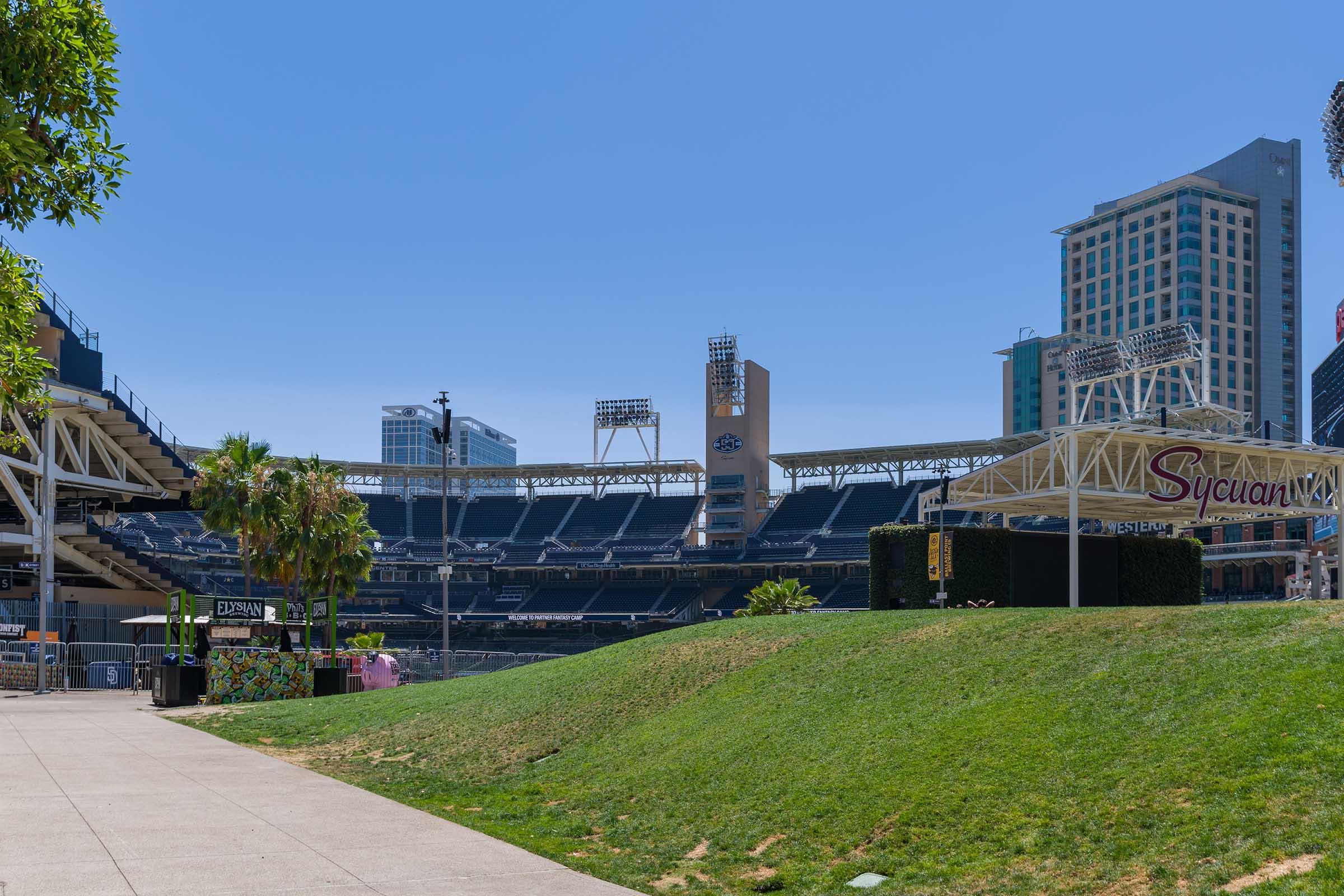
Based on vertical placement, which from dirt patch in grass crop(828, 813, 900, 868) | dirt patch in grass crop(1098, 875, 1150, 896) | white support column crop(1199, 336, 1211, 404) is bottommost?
dirt patch in grass crop(828, 813, 900, 868)

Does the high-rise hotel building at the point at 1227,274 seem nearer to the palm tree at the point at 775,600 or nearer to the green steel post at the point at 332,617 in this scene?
the palm tree at the point at 775,600

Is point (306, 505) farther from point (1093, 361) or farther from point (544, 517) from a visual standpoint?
point (1093, 361)

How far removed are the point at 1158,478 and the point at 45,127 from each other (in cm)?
3142

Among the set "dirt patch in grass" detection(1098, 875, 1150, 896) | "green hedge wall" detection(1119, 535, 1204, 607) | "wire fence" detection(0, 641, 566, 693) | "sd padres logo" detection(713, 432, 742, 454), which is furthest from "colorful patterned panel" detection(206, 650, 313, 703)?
"sd padres logo" detection(713, 432, 742, 454)

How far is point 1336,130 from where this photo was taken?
155 ft

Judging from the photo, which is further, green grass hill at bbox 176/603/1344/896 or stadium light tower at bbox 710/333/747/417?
stadium light tower at bbox 710/333/747/417

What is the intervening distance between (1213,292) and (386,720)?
149m

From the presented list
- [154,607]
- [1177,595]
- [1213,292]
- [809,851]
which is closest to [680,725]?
[809,851]

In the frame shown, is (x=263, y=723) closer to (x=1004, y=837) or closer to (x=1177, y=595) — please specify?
(x=1004, y=837)

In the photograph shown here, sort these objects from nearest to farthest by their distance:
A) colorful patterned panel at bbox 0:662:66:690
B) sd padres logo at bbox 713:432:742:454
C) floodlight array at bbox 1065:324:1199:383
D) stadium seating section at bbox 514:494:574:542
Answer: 1. colorful patterned panel at bbox 0:662:66:690
2. floodlight array at bbox 1065:324:1199:383
3. sd padres logo at bbox 713:432:742:454
4. stadium seating section at bbox 514:494:574:542

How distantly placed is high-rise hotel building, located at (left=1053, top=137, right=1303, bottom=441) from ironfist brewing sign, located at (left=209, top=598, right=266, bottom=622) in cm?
13147

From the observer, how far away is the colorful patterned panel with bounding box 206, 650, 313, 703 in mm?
33875

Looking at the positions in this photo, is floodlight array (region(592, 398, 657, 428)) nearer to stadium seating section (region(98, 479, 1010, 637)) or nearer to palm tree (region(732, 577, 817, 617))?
stadium seating section (region(98, 479, 1010, 637))

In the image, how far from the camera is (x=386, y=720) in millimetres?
25328
